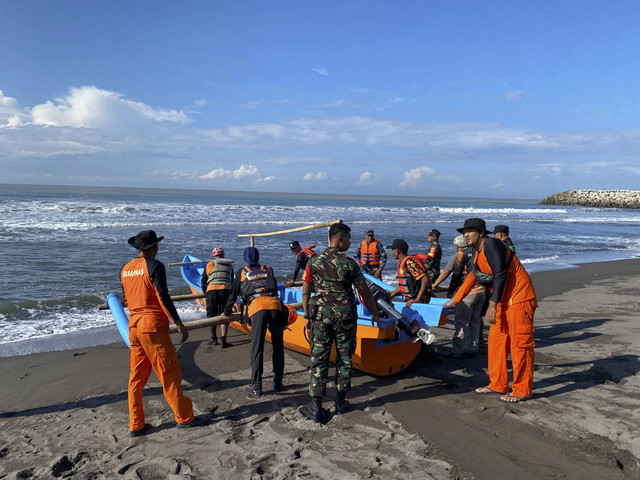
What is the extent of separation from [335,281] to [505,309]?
1855 mm

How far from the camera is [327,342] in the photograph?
4031 mm

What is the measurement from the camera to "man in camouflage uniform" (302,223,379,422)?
155 inches

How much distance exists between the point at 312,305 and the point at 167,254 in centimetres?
1451

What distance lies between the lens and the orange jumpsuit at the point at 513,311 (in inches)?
166

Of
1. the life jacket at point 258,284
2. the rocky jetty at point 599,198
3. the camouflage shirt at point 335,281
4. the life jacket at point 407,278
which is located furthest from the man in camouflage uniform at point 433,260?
the rocky jetty at point 599,198

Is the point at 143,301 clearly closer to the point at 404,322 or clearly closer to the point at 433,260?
the point at 404,322

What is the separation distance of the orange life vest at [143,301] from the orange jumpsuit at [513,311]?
323 cm

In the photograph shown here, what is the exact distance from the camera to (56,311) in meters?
8.82

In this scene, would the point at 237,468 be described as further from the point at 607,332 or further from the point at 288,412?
the point at 607,332

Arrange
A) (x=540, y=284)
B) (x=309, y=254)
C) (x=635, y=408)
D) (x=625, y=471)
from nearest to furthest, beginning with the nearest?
1. (x=625, y=471)
2. (x=635, y=408)
3. (x=309, y=254)
4. (x=540, y=284)

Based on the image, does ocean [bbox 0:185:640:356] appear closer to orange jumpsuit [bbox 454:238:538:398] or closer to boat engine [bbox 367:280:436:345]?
boat engine [bbox 367:280:436:345]

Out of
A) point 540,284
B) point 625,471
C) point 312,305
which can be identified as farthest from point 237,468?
point 540,284

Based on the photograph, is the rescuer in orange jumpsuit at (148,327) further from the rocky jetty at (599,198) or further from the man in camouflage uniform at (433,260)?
the rocky jetty at (599,198)

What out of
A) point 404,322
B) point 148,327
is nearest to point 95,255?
point 148,327
